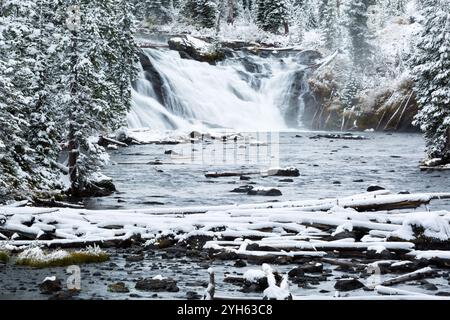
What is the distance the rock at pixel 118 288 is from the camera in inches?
400

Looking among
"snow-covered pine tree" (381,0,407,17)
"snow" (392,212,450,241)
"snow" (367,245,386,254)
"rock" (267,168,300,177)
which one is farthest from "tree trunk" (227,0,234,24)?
"snow" (367,245,386,254)

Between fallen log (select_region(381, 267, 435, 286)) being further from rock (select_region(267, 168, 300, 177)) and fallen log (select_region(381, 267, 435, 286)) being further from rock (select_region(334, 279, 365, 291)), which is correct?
rock (select_region(267, 168, 300, 177))

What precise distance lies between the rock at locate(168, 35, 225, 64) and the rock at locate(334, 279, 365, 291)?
61448 millimetres

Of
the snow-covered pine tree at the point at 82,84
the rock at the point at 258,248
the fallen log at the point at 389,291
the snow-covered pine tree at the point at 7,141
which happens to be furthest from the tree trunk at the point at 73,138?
the fallen log at the point at 389,291

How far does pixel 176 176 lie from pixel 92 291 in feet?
67.7

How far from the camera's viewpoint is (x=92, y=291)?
1028 cm

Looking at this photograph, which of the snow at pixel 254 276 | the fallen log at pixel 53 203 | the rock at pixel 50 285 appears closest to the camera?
the snow at pixel 254 276

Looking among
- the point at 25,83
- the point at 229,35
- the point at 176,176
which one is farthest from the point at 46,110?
the point at 229,35

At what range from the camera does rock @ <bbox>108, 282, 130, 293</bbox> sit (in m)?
10.2

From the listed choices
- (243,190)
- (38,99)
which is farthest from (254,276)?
(38,99)

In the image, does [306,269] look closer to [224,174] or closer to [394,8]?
[224,174]

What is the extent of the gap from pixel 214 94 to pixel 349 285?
5784 cm

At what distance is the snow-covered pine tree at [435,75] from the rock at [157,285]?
26.8 m

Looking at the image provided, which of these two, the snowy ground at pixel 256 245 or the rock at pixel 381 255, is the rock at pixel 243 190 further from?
the rock at pixel 381 255
